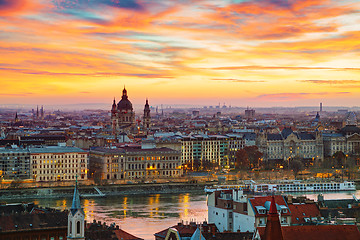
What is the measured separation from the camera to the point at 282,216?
2472 cm

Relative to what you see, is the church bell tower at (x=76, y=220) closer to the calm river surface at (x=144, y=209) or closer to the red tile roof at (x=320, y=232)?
the red tile roof at (x=320, y=232)

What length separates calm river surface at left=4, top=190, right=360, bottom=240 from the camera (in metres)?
32.0

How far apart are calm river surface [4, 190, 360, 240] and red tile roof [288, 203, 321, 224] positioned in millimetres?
5173

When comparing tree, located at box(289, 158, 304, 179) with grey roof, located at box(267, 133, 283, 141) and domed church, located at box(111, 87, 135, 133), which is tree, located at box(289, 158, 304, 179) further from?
domed church, located at box(111, 87, 135, 133)

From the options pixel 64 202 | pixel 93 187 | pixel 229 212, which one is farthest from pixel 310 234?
pixel 93 187

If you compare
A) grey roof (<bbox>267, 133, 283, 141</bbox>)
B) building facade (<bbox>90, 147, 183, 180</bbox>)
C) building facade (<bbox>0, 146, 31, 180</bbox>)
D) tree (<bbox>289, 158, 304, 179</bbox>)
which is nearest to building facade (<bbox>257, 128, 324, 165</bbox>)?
grey roof (<bbox>267, 133, 283, 141</bbox>)

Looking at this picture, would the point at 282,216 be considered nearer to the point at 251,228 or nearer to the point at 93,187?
the point at 251,228

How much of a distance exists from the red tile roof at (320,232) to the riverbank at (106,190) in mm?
29073

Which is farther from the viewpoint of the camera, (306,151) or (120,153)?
(306,151)

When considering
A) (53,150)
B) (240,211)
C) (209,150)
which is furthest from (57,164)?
(240,211)

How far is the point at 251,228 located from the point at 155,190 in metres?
25.8

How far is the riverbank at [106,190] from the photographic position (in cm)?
4638

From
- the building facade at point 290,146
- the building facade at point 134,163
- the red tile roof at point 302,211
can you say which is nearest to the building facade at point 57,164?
the building facade at point 134,163

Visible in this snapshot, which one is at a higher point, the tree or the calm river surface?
the tree
